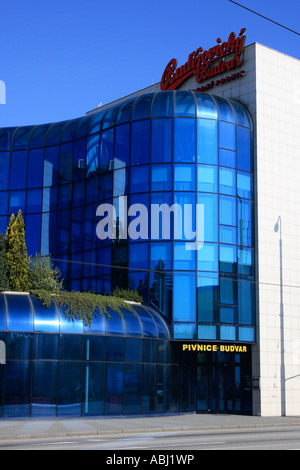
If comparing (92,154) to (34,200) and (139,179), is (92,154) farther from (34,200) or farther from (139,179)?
(34,200)

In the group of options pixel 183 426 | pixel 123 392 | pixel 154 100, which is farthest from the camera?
pixel 154 100

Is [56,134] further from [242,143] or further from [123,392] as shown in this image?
[123,392]

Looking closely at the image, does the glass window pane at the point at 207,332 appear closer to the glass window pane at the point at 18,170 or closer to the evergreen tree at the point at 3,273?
the evergreen tree at the point at 3,273

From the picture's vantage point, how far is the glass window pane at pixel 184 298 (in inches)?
1507

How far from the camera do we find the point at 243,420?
35344mm

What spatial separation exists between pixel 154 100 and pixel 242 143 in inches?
242

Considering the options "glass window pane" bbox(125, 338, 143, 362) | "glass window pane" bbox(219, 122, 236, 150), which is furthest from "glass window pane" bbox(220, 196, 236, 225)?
"glass window pane" bbox(125, 338, 143, 362)

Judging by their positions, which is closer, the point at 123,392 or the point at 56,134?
the point at 123,392

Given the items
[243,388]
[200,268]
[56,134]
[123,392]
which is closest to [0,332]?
[123,392]

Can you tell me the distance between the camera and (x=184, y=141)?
132 feet

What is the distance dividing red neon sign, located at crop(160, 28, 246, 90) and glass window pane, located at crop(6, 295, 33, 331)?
2157 centimetres

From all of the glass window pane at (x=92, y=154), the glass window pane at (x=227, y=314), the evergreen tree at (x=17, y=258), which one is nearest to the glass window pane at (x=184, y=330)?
the glass window pane at (x=227, y=314)

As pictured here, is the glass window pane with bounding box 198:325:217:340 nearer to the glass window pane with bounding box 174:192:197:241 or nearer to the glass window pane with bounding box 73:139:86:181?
the glass window pane with bounding box 174:192:197:241

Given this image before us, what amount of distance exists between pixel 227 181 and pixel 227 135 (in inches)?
116
